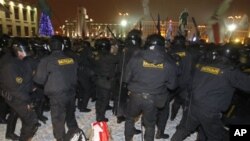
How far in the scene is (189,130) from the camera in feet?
17.6

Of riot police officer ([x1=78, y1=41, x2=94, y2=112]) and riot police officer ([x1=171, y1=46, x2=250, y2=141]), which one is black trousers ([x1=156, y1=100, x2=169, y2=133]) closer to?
riot police officer ([x1=171, y1=46, x2=250, y2=141])

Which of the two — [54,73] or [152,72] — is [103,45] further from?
[152,72]

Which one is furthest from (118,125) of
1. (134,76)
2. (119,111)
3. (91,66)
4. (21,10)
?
(21,10)

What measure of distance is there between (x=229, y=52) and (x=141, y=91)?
5.83 ft

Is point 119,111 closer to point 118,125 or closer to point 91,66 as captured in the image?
point 118,125

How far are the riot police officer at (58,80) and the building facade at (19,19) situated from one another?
4700 cm

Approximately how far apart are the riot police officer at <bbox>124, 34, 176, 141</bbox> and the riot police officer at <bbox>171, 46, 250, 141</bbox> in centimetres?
58

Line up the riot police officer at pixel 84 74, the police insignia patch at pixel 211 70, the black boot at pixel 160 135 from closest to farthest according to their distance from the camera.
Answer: the police insignia patch at pixel 211 70, the black boot at pixel 160 135, the riot police officer at pixel 84 74

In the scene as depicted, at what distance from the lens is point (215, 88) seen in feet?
15.6

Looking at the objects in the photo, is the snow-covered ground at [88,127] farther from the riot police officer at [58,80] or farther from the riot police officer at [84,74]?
the riot police officer at [58,80]

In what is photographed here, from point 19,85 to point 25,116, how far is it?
0.63 m

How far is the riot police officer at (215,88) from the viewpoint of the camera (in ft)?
15.2

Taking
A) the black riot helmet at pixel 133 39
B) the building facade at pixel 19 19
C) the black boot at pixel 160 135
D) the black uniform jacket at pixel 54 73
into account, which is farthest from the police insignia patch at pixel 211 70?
the building facade at pixel 19 19

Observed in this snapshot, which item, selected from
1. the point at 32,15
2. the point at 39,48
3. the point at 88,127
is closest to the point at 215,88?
the point at 88,127
